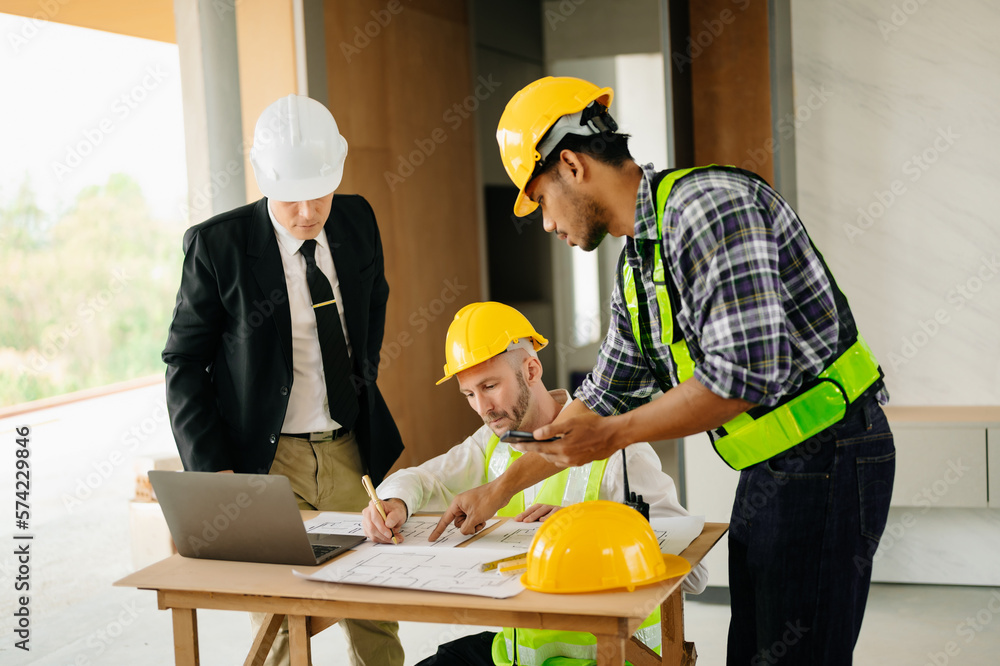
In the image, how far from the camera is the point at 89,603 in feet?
14.0

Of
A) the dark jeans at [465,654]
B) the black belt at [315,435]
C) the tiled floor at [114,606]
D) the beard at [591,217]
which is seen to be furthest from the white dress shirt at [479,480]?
the tiled floor at [114,606]

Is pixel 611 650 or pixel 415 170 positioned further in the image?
pixel 415 170

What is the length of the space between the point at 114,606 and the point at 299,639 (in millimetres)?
2860

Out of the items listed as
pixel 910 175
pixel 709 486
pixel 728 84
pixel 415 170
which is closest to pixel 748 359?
pixel 709 486

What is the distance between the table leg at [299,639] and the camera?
5.90 feet

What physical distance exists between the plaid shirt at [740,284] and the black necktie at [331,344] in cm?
110

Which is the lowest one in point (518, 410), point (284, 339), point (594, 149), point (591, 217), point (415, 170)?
point (518, 410)

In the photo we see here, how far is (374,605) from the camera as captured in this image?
1.71 m

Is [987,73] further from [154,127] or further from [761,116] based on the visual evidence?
[154,127]

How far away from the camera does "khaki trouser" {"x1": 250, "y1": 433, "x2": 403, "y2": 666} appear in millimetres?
2582

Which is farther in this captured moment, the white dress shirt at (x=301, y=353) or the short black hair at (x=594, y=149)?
the white dress shirt at (x=301, y=353)

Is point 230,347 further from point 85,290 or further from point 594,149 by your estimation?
point 85,290

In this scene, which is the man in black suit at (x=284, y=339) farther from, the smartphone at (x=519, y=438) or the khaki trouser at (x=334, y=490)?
the smartphone at (x=519, y=438)

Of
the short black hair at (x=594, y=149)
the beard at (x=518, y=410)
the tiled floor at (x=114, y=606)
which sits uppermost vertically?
the short black hair at (x=594, y=149)
